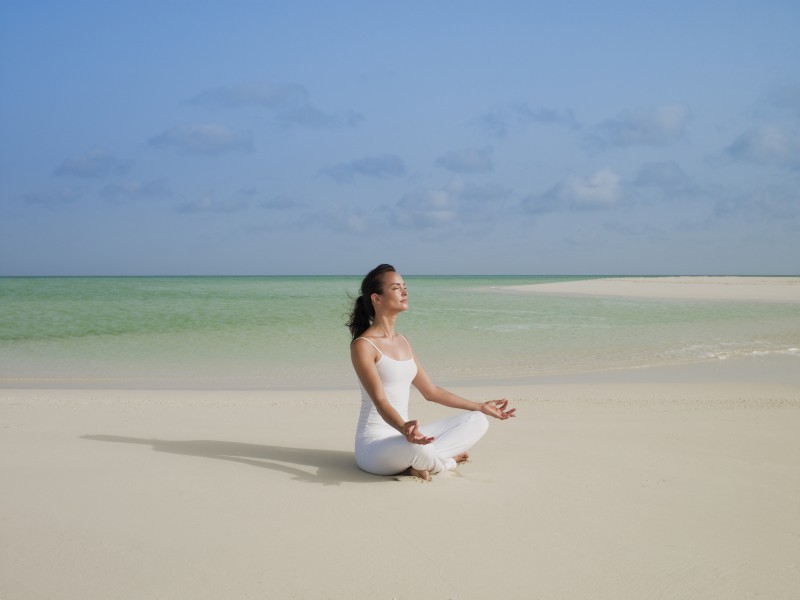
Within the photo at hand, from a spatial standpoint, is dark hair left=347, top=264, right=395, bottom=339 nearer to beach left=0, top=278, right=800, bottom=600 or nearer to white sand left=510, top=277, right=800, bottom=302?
beach left=0, top=278, right=800, bottom=600

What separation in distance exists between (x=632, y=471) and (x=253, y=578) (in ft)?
10.9

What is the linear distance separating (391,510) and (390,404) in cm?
88

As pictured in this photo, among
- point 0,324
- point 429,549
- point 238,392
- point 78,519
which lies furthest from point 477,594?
point 0,324

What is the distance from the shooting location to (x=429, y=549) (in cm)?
391

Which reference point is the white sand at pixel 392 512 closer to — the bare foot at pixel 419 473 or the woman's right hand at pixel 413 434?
the bare foot at pixel 419 473

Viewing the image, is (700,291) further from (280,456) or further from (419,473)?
(419,473)

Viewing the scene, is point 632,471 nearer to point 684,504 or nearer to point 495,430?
point 684,504

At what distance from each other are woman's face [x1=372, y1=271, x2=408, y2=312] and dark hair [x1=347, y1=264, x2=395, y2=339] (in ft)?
0.13

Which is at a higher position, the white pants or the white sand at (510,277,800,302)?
the white sand at (510,277,800,302)

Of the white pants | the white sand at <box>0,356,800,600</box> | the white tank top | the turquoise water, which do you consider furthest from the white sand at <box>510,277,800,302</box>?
the white tank top

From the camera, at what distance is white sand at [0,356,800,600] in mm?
3529

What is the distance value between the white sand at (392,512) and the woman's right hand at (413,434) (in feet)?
1.21

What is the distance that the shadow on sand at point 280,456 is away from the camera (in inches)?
215

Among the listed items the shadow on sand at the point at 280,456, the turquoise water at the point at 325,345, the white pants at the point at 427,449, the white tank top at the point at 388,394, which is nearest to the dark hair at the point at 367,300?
the white tank top at the point at 388,394
